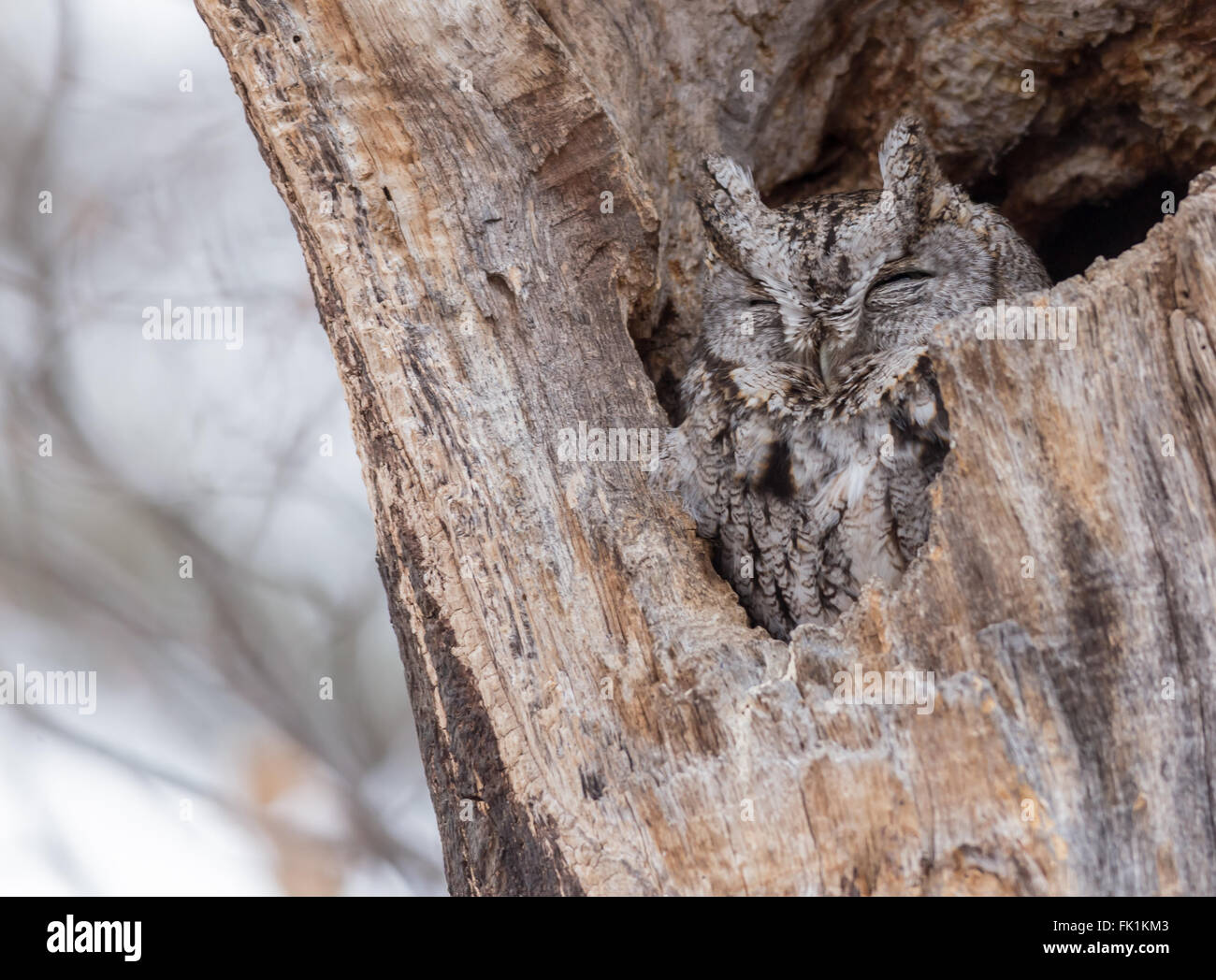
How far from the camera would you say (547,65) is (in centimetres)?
245

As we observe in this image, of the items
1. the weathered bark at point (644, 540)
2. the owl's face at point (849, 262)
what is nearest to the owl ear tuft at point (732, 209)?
the owl's face at point (849, 262)

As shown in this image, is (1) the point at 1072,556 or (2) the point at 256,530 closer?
(1) the point at 1072,556

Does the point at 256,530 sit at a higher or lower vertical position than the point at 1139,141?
lower

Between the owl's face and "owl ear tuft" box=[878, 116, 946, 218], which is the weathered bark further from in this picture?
"owl ear tuft" box=[878, 116, 946, 218]

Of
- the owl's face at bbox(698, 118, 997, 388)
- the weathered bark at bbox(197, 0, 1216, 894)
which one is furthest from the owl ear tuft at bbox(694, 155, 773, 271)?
the weathered bark at bbox(197, 0, 1216, 894)

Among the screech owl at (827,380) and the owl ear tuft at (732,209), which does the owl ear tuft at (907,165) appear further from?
the owl ear tuft at (732,209)

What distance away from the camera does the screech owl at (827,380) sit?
2.45 metres

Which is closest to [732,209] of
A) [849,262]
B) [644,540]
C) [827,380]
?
[849,262]

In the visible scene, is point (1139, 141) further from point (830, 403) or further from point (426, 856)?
point (426, 856)

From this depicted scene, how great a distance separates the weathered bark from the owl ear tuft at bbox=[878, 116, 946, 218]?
2.08 ft

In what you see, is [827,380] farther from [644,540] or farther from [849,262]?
[644,540]

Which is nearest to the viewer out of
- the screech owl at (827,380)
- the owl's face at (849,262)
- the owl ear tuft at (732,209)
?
the screech owl at (827,380)
